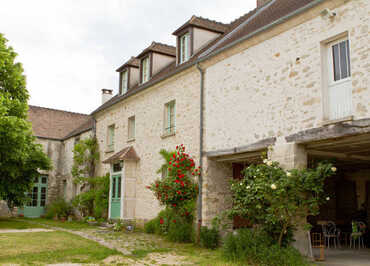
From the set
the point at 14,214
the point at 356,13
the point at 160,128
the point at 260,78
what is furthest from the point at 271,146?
the point at 14,214

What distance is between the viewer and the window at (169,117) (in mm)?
12305

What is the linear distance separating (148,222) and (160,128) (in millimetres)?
3074

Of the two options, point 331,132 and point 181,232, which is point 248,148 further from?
point 181,232

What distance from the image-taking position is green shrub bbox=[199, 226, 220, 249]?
936 cm

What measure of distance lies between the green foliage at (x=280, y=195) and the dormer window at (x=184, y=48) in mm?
6139

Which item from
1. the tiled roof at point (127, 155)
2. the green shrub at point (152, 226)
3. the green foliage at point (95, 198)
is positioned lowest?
the green shrub at point (152, 226)

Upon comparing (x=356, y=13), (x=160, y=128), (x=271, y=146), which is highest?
(x=356, y=13)

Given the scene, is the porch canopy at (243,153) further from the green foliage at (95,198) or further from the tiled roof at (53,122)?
the tiled roof at (53,122)

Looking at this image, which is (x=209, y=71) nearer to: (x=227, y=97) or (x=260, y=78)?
(x=227, y=97)

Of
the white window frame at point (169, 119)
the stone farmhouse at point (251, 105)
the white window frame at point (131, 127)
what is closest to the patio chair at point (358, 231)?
the stone farmhouse at point (251, 105)

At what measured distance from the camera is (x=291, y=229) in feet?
24.4

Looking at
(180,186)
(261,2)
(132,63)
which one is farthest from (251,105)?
(132,63)

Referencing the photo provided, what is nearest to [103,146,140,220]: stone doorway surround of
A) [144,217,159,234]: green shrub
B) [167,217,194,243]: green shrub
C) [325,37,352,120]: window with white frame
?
[144,217,159,234]: green shrub

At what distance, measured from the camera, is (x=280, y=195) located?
23.2 ft
